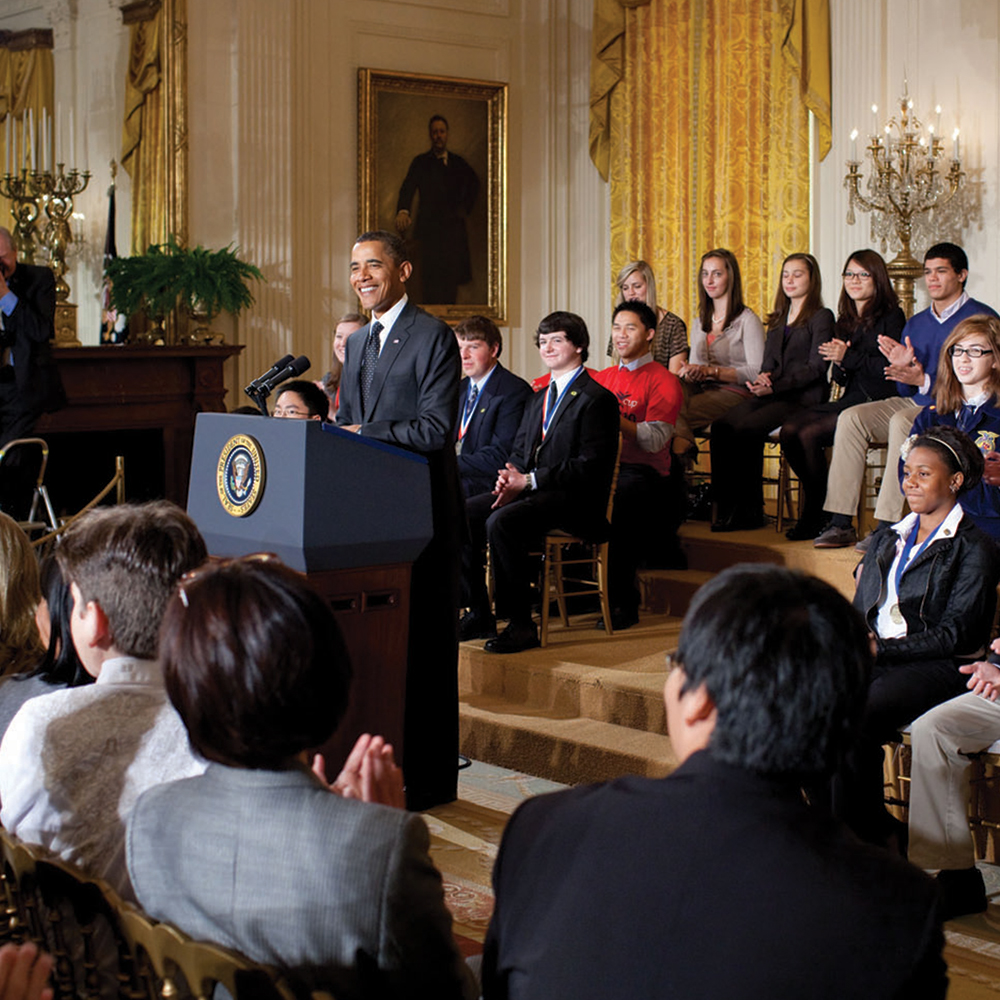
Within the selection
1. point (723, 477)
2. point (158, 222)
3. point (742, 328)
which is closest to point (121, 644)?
point (723, 477)

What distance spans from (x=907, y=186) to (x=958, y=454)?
12.4ft

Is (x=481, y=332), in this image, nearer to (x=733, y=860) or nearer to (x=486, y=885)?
(x=486, y=885)

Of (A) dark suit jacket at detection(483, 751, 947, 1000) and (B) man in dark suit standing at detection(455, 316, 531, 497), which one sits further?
(B) man in dark suit standing at detection(455, 316, 531, 497)

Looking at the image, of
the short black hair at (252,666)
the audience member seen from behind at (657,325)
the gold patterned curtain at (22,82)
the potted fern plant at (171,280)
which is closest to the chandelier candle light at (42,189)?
the gold patterned curtain at (22,82)

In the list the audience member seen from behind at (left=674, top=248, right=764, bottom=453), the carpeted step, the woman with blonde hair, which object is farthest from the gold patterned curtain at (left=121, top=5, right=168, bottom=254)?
the woman with blonde hair

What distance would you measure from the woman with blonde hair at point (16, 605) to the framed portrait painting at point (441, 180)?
6894mm

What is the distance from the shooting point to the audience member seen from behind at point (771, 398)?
6.92 metres

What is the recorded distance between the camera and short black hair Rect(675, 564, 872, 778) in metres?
1.36

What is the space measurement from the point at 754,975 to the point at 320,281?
8.34 m

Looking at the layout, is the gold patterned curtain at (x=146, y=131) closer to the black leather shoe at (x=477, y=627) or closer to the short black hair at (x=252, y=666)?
the black leather shoe at (x=477, y=627)

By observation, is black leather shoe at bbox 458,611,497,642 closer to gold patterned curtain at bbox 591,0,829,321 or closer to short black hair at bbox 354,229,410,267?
short black hair at bbox 354,229,410,267

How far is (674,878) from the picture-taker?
1.31 metres

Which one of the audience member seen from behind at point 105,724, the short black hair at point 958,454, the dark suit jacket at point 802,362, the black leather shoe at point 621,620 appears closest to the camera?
the audience member seen from behind at point 105,724

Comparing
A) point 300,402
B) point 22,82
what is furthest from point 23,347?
point 22,82
